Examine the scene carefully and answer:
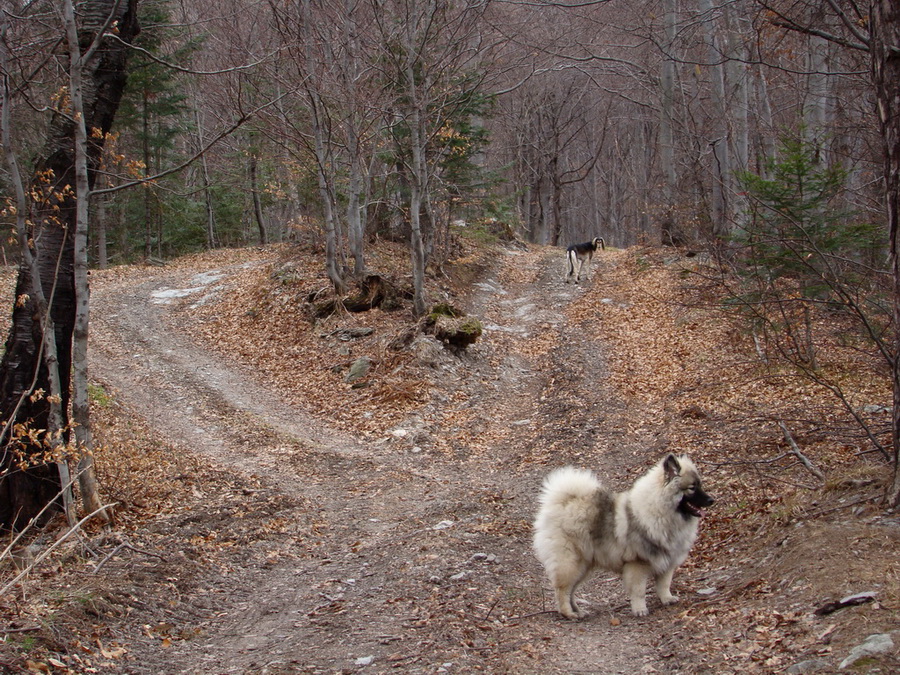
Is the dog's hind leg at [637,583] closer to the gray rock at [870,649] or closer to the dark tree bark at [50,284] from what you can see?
the gray rock at [870,649]

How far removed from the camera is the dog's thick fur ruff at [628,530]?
16.5 ft

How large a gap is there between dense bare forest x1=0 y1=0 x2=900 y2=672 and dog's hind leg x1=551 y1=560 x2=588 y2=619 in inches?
88.7

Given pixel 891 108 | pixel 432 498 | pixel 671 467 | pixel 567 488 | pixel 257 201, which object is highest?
pixel 257 201

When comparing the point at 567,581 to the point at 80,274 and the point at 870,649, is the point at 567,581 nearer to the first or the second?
the point at 870,649

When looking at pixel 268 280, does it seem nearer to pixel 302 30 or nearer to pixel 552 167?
pixel 302 30

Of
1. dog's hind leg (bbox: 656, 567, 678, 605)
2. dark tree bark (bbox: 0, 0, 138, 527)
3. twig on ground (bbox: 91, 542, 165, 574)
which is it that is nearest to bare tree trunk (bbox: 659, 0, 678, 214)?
dark tree bark (bbox: 0, 0, 138, 527)

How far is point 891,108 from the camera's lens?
459 centimetres

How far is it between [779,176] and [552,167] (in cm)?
2556

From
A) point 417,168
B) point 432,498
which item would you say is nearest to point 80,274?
point 432,498

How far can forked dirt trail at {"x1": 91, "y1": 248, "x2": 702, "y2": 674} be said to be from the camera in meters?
4.81

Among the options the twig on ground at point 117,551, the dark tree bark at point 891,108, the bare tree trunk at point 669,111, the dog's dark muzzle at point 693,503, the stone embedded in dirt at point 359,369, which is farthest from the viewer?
the bare tree trunk at point 669,111

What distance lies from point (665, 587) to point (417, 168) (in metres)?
13.0

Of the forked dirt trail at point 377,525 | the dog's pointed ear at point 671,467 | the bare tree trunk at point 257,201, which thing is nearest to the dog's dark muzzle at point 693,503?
the dog's pointed ear at point 671,467

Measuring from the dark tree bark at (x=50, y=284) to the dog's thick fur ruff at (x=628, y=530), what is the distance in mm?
5304
